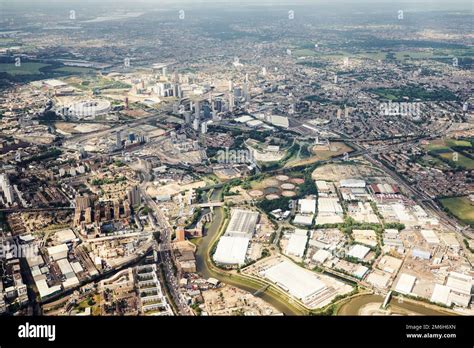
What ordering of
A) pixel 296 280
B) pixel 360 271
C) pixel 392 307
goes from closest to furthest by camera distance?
1. pixel 392 307
2. pixel 296 280
3. pixel 360 271

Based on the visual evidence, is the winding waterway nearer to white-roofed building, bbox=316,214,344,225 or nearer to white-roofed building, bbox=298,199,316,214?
white-roofed building, bbox=316,214,344,225

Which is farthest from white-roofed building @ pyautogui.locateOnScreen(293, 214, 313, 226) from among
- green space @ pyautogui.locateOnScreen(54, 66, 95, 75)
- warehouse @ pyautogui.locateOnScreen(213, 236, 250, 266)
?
green space @ pyautogui.locateOnScreen(54, 66, 95, 75)

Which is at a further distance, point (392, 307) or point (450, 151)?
point (450, 151)

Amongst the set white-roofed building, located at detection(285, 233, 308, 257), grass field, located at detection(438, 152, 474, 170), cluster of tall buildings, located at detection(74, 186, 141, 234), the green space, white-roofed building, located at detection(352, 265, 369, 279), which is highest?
the green space

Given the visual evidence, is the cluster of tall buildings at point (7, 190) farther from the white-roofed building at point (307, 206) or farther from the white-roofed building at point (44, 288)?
the white-roofed building at point (307, 206)

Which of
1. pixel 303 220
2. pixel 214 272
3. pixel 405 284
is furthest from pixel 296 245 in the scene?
pixel 405 284

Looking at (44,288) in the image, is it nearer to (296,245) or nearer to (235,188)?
(296,245)

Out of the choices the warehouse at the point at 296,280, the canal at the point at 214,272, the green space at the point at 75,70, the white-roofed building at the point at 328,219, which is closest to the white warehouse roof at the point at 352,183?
the white-roofed building at the point at 328,219
